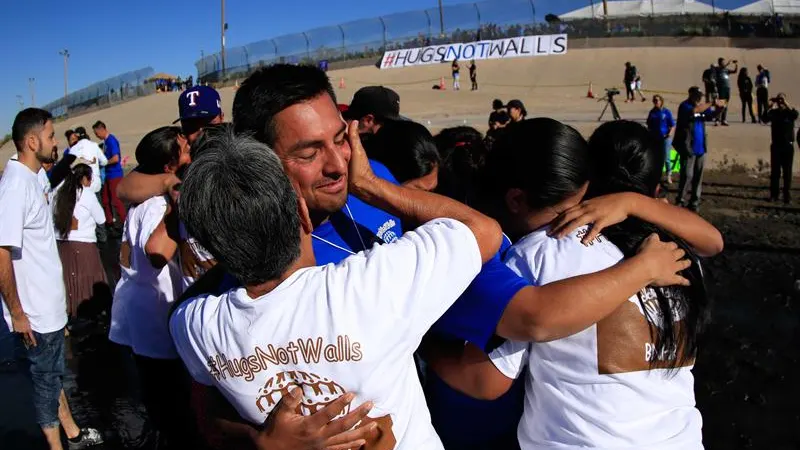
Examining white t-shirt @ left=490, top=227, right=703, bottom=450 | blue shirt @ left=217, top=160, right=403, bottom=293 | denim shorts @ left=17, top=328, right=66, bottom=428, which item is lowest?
denim shorts @ left=17, top=328, right=66, bottom=428

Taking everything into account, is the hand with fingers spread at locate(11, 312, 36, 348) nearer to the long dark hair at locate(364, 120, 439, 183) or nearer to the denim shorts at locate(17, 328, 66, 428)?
the denim shorts at locate(17, 328, 66, 428)

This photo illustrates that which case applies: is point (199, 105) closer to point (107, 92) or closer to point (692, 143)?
point (692, 143)

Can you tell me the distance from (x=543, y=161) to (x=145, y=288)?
258cm

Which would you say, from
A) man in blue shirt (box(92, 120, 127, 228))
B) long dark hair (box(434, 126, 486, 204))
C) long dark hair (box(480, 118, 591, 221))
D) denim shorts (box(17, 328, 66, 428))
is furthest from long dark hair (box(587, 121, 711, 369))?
man in blue shirt (box(92, 120, 127, 228))

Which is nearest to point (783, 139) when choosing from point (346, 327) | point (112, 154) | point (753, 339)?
point (753, 339)

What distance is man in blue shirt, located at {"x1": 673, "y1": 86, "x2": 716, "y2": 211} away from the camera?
36.2ft

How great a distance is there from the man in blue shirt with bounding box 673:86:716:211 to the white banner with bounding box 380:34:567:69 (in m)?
26.8

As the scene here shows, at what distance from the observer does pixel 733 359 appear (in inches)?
218

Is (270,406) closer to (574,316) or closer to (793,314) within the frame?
(574,316)

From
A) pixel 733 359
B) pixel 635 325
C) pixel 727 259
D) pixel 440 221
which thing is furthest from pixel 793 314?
pixel 440 221

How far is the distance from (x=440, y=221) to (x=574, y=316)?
0.42m

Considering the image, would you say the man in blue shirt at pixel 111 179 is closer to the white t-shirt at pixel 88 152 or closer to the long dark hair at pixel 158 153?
the white t-shirt at pixel 88 152

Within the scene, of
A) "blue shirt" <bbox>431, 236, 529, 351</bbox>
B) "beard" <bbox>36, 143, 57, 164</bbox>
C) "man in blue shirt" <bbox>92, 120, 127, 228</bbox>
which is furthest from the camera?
"man in blue shirt" <bbox>92, 120, 127, 228</bbox>

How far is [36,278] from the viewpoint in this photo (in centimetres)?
405
